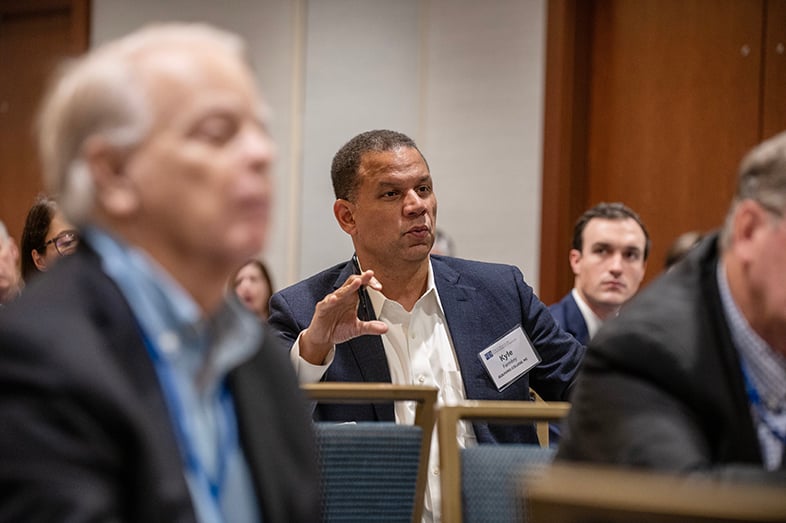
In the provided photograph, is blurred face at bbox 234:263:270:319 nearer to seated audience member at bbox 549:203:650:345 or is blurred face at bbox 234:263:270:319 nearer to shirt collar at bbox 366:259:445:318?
seated audience member at bbox 549:203:650:345

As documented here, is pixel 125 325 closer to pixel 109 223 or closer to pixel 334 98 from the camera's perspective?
pixel 109 223

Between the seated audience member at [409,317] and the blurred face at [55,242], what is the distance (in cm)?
81

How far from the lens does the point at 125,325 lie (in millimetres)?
1226

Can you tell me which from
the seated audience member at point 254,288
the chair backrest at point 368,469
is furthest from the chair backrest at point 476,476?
the seated audience member at point 254,288

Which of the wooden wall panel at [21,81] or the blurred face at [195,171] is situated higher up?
the wooden wall panel at [21,81]

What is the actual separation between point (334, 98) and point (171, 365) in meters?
4.96

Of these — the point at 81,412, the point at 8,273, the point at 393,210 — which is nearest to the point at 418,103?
the point at 393,210

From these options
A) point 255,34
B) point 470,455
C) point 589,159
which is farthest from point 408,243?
point 255,34

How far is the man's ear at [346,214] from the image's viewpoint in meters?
3.53

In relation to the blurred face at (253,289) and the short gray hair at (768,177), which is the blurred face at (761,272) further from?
the blurred face at (253,289)

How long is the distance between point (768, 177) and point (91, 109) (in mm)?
943

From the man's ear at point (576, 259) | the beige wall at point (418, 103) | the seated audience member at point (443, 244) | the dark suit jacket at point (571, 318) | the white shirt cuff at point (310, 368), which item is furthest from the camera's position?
the beige wall at point (418, 103)

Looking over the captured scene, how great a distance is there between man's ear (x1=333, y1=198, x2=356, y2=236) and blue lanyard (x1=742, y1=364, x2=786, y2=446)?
6.76ft

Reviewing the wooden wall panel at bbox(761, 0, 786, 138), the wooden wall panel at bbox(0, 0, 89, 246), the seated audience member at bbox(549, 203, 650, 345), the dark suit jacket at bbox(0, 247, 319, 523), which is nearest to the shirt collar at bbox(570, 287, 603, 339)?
the seated audience member at bbox(549, 203, 650, 345)
